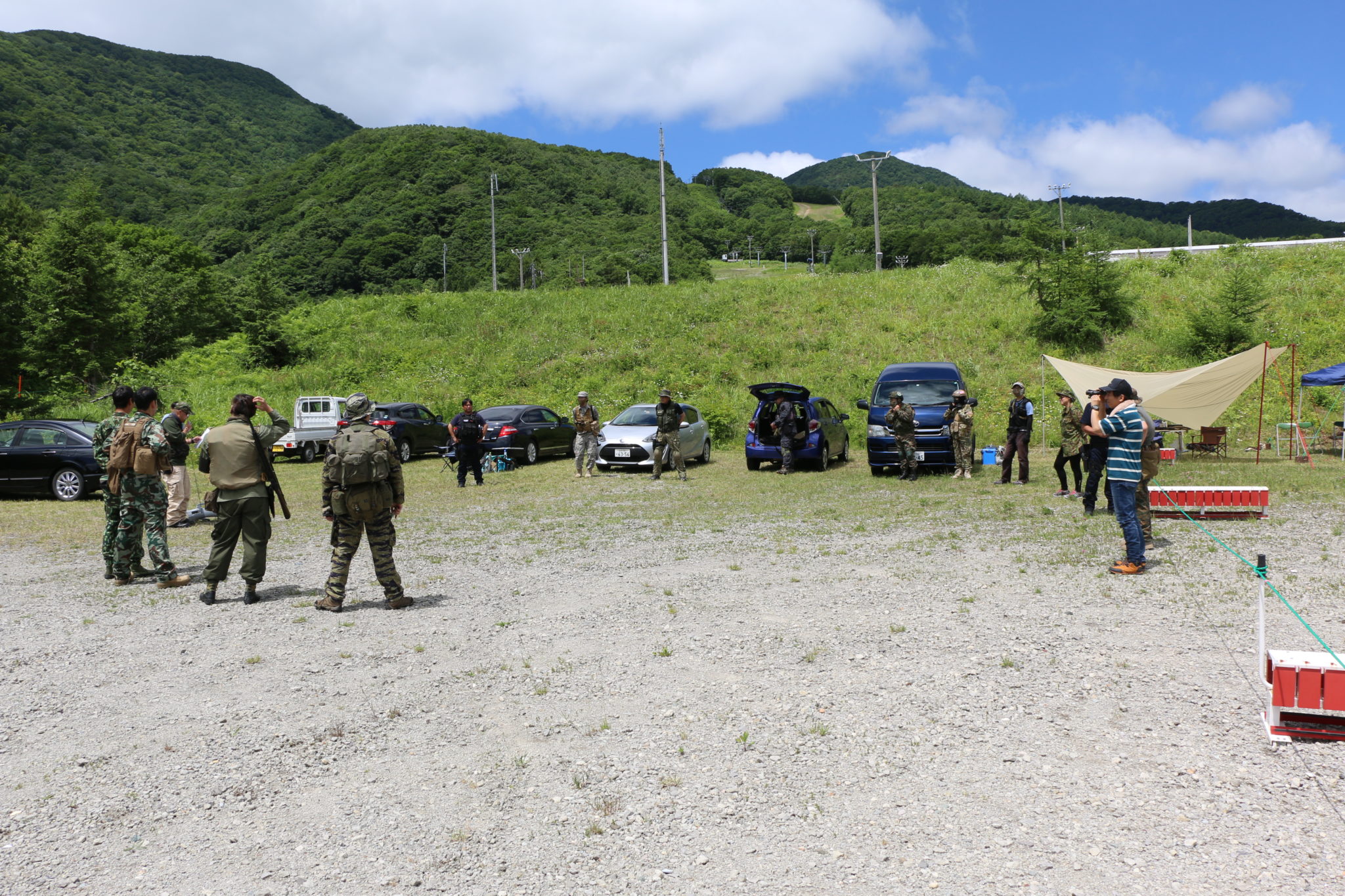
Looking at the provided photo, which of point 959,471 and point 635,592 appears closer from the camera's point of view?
point 635,592

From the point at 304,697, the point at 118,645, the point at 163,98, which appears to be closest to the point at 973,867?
the point at 304,697

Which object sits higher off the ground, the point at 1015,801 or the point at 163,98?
the point at 163,98

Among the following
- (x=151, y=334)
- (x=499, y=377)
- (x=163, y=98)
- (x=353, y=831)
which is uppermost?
(x=163, y=98)

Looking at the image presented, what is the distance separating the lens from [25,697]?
5.38 meters

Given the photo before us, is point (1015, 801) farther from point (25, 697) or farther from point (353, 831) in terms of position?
point (25, 697)

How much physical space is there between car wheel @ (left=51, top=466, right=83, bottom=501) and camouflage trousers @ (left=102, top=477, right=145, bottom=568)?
884 centimetres

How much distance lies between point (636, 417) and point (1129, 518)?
1319 centimetres

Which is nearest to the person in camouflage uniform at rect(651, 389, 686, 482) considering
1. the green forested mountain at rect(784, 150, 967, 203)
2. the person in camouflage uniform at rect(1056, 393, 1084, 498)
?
the person in camouflage uniform at rect(1056, 393, 1084, 498)

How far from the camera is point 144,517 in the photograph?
28.2ft

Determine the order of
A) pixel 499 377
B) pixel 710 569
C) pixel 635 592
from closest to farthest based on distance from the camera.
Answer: pixel 635 592, pixel 710 569, pixel 499 377

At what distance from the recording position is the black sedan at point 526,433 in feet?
68.7

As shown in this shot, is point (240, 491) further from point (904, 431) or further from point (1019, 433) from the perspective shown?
point (1019, 433)

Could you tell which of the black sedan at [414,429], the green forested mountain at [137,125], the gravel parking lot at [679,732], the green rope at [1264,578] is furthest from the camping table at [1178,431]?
the green forested mountain at [137,125]

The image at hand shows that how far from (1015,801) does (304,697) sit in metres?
4.04
